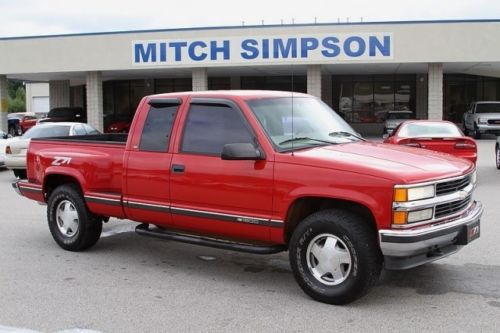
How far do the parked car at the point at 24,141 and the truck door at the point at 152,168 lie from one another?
918 cm

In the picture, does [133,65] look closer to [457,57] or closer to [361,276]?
[457,57]

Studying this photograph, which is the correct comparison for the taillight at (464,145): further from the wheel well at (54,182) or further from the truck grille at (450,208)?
the wheel well at (54,182)

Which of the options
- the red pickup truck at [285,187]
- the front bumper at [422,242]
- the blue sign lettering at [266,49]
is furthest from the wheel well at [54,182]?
the blue sign lettering at [266,49]

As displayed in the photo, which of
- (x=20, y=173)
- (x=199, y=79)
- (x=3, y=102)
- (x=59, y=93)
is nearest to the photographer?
(x=20, y=173)

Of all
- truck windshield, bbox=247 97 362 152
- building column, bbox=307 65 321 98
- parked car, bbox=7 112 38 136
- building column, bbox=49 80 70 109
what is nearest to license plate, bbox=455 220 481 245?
truck windshield, bbox=247 97 362 152

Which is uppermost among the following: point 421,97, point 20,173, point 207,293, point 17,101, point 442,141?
point 17,101

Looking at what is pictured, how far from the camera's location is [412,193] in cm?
479

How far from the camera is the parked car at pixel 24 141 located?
14844 mm

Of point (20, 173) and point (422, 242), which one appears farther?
point (20, 173)

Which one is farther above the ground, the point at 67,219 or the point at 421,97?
the point at 421,97

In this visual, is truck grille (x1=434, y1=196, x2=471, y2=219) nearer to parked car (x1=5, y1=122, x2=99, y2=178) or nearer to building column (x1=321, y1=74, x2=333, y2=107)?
parked car (x1=5, y1=122, x2=99, y2=178)

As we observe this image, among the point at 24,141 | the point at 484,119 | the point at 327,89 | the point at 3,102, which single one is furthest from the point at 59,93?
the point at 484,119

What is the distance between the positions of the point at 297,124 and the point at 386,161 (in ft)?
3.63

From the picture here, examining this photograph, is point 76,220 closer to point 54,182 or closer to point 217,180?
point 54,182
